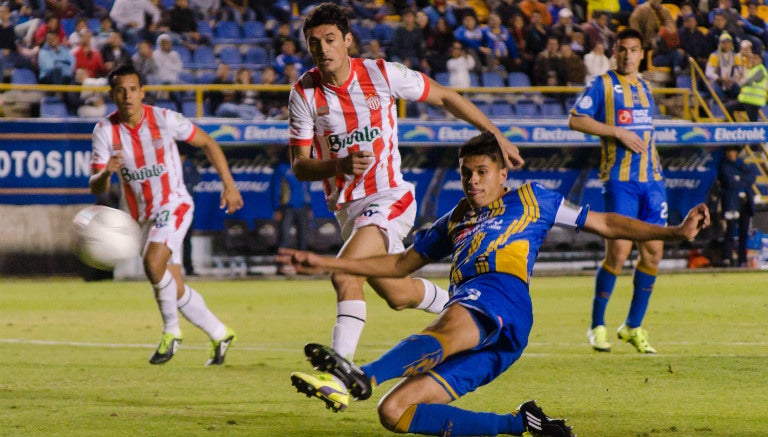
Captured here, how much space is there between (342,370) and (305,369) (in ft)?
11.6

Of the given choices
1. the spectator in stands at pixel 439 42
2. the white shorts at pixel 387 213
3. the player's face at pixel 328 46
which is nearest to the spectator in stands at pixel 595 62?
the spectator in stands at pixel 439 42

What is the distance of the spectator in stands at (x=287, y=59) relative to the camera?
19.8 meters

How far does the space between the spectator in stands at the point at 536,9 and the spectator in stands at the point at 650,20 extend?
5.04ft

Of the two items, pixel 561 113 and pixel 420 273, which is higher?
pixel 561 113

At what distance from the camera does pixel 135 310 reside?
14016 mm

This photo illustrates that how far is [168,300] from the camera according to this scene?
9109mm

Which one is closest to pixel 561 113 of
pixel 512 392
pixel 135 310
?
pixel 135 310

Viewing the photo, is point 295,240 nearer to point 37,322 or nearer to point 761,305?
point 37,322

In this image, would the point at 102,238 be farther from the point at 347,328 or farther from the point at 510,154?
the point at 510,154

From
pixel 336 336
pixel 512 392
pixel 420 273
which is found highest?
pixel 336 336

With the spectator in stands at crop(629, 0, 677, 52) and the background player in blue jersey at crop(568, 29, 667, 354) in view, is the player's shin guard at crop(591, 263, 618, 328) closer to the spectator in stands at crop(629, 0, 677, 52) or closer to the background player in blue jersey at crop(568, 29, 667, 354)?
the background player in blue jersey at crop(568, 29, 667, 354)

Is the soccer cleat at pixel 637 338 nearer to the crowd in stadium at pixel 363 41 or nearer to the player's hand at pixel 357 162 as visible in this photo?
the player's hand at pixel 357 162

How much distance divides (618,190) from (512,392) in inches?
115

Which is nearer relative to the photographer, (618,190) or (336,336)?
(336,336)
